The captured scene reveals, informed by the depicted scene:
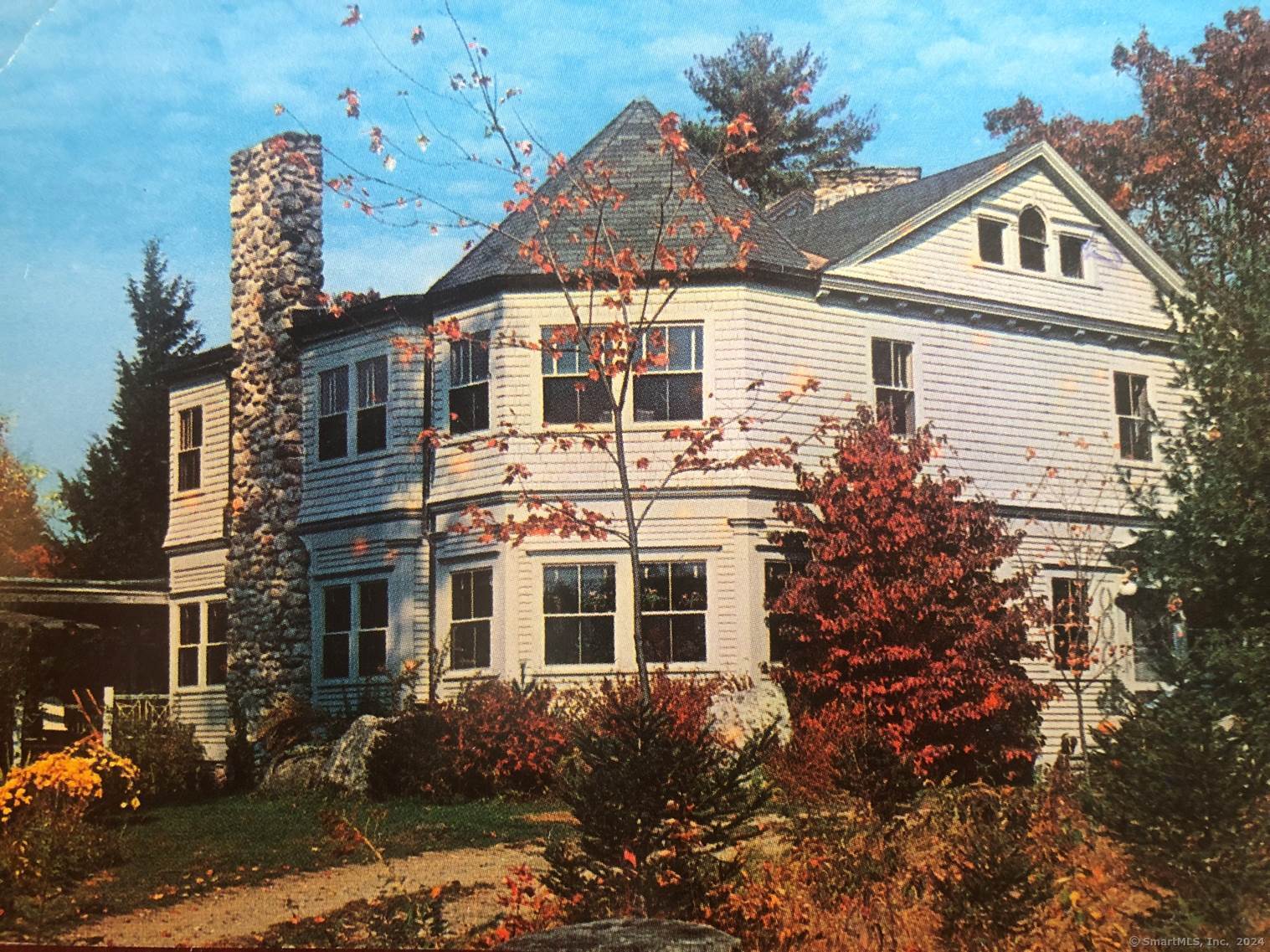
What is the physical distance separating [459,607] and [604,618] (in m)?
1.06

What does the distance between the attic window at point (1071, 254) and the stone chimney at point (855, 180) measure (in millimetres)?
1012

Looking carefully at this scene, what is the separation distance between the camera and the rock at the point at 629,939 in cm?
562

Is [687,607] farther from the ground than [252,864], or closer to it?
farther from the ground

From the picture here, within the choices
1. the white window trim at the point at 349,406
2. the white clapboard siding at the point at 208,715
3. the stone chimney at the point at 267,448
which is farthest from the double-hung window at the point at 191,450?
the white clapboard siding at the point at 208,715

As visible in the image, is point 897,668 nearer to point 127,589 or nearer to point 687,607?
point 687,607

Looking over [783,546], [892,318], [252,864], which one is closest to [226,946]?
[252,864]

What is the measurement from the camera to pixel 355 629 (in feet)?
28.9

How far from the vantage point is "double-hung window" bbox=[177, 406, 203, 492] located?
1022 centimetres

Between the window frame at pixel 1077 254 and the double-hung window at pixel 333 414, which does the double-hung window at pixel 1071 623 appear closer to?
the window frame at pixel 1077 254

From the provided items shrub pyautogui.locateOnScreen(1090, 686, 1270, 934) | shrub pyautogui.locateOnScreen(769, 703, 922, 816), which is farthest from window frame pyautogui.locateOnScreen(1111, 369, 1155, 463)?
shrub pyautogui.locateOnScreen(769, 703, 922, 816)

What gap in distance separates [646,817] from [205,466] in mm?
5520

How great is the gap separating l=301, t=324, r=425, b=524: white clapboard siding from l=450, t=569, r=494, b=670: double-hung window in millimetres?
659

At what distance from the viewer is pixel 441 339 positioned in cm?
904

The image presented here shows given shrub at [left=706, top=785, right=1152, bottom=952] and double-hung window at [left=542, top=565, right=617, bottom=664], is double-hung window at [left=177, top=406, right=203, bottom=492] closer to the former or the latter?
double-hung window at [left=542, top=565, right=617, bottom=664]
